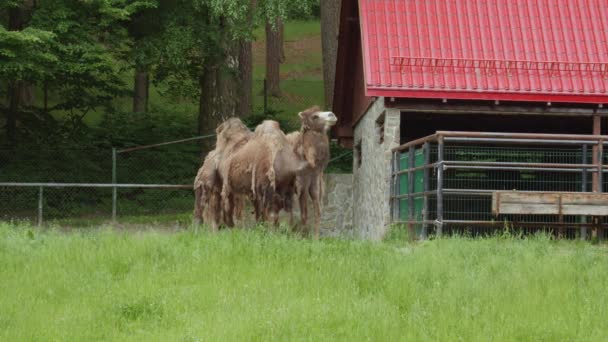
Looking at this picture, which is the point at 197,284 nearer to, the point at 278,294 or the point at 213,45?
the point at 278,294

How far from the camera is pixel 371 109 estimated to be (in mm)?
20688

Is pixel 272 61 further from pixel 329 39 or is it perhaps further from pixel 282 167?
pixel 282 167

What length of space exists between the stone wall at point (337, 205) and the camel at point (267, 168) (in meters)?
6.88

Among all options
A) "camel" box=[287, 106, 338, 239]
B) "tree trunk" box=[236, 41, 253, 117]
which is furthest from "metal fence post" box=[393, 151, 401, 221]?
"tree trunk" box=[236, 41, 253, 117]

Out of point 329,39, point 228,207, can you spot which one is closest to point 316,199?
point 228,207

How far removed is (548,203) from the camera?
13.9m

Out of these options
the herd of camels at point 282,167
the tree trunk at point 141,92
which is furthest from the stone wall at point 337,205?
the tree trunk at point 141,92

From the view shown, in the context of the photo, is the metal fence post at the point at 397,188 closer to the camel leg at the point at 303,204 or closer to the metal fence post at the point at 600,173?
the camel leg at the point at 303,204

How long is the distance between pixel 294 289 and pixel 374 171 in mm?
9962

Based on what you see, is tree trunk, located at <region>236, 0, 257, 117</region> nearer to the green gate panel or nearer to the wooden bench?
the green gate panel

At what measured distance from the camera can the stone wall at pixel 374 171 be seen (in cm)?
1795

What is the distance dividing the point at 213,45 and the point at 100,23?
11.3 feet

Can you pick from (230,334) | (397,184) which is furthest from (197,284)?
(397,184)

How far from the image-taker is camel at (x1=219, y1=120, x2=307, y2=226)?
51.7ft
